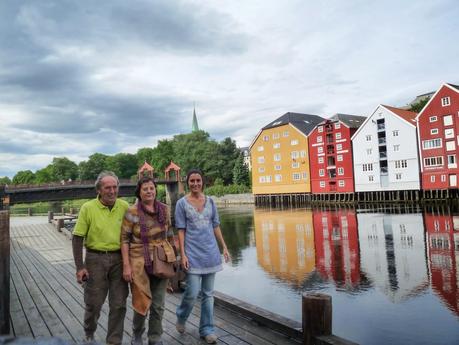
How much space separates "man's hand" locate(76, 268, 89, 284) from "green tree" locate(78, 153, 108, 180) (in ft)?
386

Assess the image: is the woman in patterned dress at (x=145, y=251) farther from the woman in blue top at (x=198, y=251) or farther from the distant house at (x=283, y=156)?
the distant house at (x=283, y=156)

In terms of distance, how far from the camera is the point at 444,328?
8.57 metres

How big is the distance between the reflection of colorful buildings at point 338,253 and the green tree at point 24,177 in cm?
12250

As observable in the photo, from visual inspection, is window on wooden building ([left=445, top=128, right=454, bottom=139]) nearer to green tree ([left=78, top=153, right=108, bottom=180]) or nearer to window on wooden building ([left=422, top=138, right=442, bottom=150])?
window on wooden building ([left=422, top=138, right=442, bottom=150])

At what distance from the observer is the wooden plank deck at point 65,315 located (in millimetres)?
4570

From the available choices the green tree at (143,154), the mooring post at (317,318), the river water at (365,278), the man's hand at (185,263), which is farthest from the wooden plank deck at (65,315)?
the green tree at (143,154)

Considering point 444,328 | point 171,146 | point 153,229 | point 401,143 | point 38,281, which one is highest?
point 171,146

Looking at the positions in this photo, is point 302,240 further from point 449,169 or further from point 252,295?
point 449,169

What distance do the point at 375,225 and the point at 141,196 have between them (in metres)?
26.8

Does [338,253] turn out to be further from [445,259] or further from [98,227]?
[98,227]

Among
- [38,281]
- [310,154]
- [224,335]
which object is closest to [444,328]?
[224,335]

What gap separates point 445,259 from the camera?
15.2 meters

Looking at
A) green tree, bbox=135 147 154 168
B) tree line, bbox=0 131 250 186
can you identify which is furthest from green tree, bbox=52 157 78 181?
green tree, bbox=135 147 154 168

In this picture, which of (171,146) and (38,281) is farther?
(171,146)
